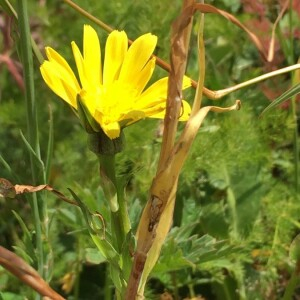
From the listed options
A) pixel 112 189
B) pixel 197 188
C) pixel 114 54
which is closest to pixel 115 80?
pixel 114 54

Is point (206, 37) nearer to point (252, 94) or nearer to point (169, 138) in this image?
point (252, 94)

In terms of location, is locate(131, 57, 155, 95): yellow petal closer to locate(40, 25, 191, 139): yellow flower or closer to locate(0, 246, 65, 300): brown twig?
locate(40, 25, 191, 139): yellow flower

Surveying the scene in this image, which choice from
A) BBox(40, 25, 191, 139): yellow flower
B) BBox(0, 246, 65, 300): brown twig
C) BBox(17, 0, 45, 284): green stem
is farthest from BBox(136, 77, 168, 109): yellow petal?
BBox(0, 246, 65, 300): brown twig

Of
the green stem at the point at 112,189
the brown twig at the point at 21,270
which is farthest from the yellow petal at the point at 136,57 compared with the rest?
the brown twig at the point at 21,270

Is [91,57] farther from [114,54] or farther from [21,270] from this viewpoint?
[21,270]

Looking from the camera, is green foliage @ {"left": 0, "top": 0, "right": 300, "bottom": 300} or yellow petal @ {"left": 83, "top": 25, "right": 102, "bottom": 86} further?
green foliage @ {"left": 0, "top": 0, "right": 300, "bottom": 300}

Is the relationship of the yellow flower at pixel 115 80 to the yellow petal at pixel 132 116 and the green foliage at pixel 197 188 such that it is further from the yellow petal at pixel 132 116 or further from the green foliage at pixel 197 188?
the green foliage at pixel 197 188

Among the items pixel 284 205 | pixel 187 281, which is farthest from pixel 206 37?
pixel 187 281
